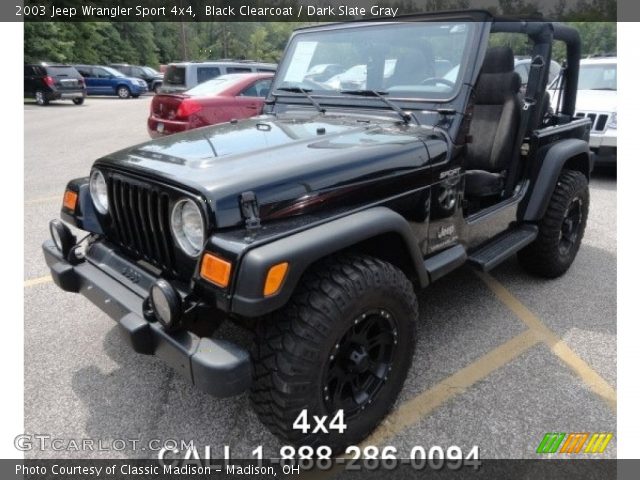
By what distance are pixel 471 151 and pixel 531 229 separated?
773mm

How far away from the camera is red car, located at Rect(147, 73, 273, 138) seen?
25.7ft

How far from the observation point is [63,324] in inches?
132

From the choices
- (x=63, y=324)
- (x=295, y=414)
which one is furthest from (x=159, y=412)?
(x=63, y=324)

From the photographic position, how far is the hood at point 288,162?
2.09 m

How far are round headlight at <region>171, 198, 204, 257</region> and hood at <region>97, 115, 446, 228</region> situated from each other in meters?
0.09

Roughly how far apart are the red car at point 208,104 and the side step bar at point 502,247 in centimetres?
530

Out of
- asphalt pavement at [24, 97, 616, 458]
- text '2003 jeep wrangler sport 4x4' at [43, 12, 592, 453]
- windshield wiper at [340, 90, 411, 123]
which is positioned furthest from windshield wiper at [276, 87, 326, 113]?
asphalt pavement at [24, 97, 616, 458]

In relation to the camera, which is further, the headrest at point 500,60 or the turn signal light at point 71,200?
the headrest at point 500,60

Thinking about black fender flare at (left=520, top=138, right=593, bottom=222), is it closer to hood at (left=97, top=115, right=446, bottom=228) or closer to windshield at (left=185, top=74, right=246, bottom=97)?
hood at (left=97, top=115, right=446, bottom=228)

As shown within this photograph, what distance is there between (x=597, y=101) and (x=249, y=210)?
7813mm

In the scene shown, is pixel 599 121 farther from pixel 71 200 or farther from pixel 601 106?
pixel 71 200

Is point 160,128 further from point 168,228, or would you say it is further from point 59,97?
point 59,97

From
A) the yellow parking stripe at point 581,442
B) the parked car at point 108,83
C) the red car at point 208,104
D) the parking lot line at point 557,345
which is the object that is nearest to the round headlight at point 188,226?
the yellow parking stripe at point 581,442

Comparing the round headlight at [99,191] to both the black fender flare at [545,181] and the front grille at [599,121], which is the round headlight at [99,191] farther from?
the front grille at [599,121]
